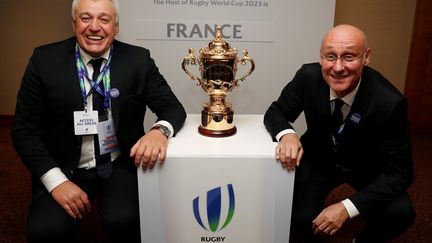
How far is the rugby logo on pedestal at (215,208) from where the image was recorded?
1.47m

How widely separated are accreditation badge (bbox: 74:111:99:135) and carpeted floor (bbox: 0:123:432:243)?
2.01 ft

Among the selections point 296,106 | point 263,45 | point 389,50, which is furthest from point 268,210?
point 389,50

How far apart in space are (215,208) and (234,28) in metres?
1.19

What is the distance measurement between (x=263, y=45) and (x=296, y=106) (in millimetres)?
777

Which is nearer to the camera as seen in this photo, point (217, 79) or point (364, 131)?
point (364, 131)

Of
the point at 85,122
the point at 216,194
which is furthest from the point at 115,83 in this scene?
the point at 216,194

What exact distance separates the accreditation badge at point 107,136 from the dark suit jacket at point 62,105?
2 centimetres

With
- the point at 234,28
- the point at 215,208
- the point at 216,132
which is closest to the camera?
the point at 215,208

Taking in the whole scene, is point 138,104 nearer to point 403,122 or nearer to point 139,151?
point 139,151

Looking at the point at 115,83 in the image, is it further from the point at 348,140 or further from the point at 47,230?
the point at 348,140

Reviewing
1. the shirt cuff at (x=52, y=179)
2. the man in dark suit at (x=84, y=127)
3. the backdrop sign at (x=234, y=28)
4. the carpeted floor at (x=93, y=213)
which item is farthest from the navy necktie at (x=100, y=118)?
the backdrop sign at (x=234, y=28)

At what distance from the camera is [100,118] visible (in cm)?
151

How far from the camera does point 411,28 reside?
3059 millimetres

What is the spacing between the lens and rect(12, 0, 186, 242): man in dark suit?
143 cm
